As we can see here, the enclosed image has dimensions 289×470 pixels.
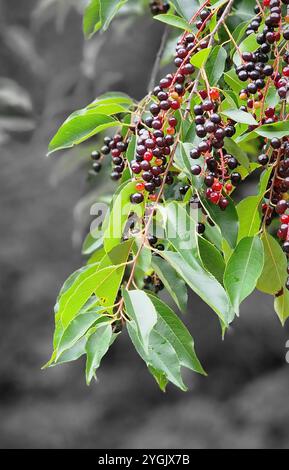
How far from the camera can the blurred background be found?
2738 mm

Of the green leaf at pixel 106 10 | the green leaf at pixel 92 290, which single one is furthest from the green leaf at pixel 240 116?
the green leaf at pixel 106 10

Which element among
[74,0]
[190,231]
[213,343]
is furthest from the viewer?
[213,343]

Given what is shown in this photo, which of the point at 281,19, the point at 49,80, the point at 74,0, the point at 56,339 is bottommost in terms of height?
the point at 56,339

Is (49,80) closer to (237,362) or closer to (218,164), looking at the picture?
(237,362)

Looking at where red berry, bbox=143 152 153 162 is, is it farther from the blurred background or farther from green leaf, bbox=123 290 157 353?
the blurred background

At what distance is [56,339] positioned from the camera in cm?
95

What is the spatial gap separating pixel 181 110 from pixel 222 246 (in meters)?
0.18

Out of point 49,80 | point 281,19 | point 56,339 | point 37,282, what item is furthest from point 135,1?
point 37,282

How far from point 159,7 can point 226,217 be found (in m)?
0.76

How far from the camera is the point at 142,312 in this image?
85cm

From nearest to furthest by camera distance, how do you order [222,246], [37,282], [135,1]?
[222,246], [135,1], [37,282]

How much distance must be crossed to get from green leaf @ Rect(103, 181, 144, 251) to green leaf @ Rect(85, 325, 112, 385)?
3.9 inches

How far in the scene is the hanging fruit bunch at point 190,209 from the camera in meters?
0.89

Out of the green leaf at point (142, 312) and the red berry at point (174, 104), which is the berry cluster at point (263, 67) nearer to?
the red berry at point (174, 104)
